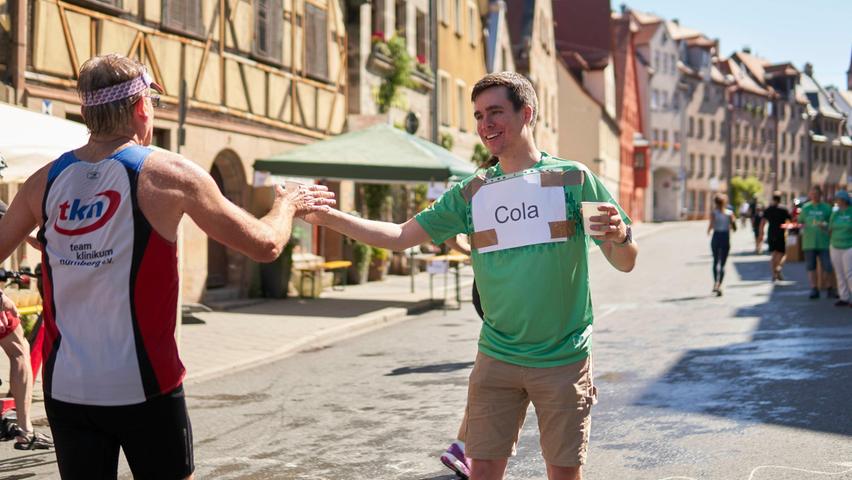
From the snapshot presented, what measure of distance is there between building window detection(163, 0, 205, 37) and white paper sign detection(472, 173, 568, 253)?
14.2m

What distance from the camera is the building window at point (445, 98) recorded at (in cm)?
3322

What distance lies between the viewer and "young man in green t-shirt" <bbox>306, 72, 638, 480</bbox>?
386 centimetres

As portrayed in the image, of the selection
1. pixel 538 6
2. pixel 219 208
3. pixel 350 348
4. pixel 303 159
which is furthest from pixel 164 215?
pixel 538 6

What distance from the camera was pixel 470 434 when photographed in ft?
13.0

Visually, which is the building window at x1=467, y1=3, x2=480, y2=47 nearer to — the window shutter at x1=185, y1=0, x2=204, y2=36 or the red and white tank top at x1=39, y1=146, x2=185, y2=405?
the window shutter at x1=185, y1=0, x2=204, y2=36

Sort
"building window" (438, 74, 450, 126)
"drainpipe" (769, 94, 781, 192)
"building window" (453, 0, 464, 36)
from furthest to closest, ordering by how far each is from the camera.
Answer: "drainpipe" (769, 94, 781, 192)
"building window" (453, 0, 464, 36)
"building window" (438, 74, 450, 126)

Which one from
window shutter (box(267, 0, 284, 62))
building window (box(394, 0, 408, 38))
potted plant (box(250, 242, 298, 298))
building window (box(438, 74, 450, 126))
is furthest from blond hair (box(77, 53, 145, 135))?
building window (box(438, 74, 450, 126))

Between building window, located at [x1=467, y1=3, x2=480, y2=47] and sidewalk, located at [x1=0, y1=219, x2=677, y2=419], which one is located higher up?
building window, located at [x1=467, y1=3, x2=480, y2=47]

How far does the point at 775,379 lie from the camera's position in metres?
9.52

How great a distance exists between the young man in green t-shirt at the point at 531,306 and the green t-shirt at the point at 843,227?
13.5 metres

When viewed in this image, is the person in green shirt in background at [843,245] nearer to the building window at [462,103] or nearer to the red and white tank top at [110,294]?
the red and white tank top at [110,294]

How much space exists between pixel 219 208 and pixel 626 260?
1.45m

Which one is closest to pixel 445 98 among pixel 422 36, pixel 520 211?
pixel 422 36

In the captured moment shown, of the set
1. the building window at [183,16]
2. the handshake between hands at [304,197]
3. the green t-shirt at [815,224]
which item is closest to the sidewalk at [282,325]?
the building window at [183,16]
